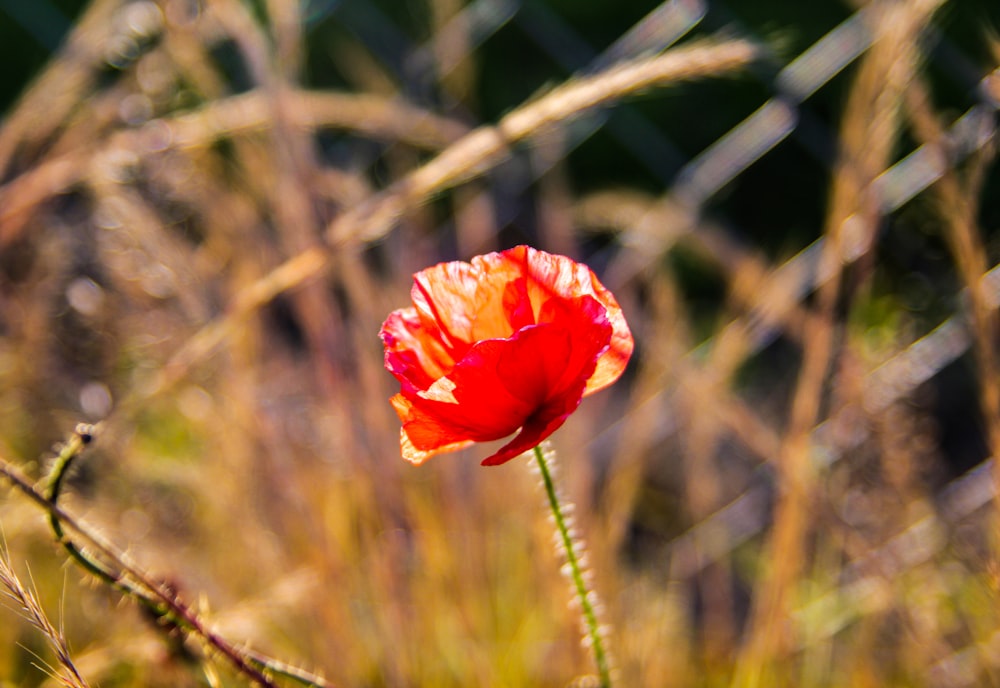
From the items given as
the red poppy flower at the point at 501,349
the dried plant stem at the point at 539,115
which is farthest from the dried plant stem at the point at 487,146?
the red poppy flower at the point at 501,349

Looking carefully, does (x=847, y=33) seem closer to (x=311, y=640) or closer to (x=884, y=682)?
(x=884, y=682)

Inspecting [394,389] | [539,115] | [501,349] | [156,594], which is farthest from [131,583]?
[394,389]

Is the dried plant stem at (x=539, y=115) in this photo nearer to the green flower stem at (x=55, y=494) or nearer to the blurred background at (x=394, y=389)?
the blurred background at (x=394, y=389)

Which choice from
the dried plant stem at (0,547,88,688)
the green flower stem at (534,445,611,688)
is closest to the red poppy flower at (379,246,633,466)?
the green flower stem at (534,445,611,688)

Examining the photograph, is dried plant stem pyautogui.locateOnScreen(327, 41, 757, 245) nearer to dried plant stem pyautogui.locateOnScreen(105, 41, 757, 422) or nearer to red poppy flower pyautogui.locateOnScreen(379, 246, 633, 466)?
dried plant stem pyautogui.locateOnScreen(105, 41, 757, 422)

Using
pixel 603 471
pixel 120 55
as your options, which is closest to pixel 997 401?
pixel 120 55
